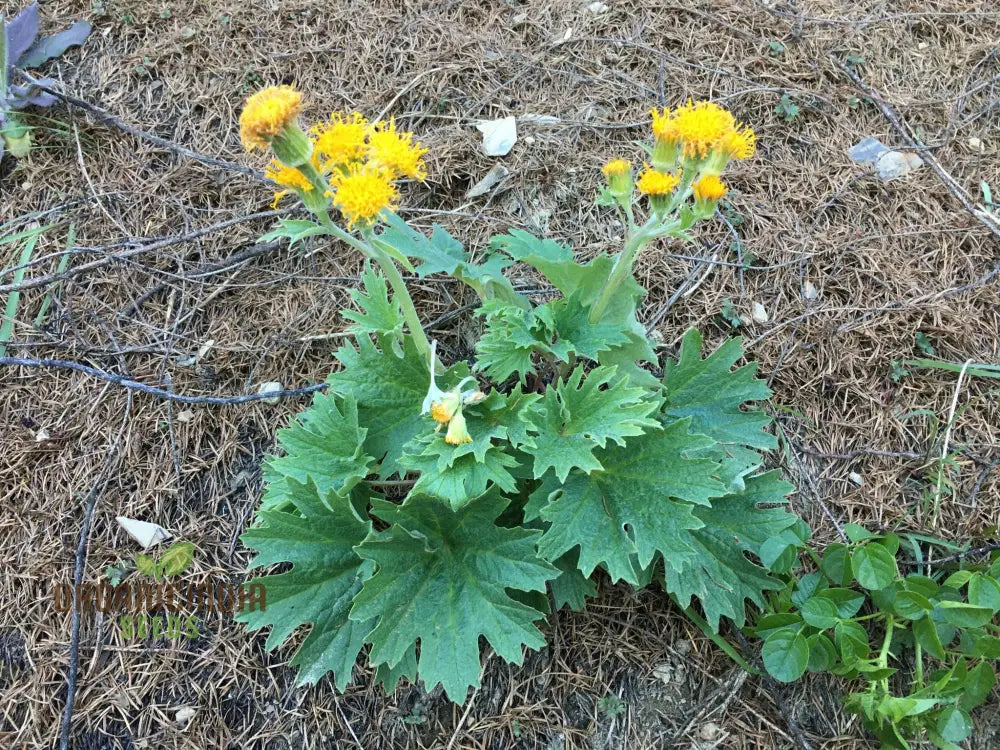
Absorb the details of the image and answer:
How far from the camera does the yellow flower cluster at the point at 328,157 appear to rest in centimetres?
179

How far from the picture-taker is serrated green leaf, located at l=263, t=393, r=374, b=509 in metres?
2.24

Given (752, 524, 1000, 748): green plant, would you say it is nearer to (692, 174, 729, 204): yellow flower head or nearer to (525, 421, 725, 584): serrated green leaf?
(525, 421, 725, 584): serrated green leaf

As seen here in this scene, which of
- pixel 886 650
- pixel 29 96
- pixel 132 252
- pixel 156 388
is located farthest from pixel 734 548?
pixel 29 96

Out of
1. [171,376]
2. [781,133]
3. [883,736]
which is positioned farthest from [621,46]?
[883,736]

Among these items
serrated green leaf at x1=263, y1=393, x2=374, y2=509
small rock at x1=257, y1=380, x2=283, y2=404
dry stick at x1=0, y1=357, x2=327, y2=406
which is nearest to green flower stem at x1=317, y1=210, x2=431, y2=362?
serrated green leaf at x1=263, y1=393, x2=374, y2=509

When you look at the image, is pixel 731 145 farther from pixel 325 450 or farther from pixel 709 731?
pixel 709 731

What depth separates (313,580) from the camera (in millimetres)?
2193

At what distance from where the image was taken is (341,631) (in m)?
2.18

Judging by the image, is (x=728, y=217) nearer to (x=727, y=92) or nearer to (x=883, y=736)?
(x=727, y=92)

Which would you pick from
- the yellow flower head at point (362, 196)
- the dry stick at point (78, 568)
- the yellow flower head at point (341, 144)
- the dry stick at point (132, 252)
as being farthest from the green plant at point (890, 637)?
the dry stick at point (132, 252)

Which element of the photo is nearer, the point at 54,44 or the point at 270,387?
the point at 270,387

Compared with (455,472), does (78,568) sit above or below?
below

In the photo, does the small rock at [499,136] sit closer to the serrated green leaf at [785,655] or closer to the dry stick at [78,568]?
the dry stick at [78,568]

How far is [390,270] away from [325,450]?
0.66m
